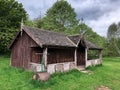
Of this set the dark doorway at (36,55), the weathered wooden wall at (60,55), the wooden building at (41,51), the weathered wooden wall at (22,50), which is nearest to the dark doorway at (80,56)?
the wooden building at (41,51)

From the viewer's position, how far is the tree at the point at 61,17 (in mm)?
44128

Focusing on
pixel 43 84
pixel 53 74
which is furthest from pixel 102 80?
pixel 43 84

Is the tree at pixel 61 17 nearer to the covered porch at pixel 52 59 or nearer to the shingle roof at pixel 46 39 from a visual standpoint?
the shingle roof at pixel 46 39

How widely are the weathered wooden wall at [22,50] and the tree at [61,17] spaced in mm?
24727

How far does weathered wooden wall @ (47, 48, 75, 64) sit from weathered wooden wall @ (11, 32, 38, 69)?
6.73 ft

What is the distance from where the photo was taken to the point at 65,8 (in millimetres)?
45969

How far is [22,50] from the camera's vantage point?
18.1 metres

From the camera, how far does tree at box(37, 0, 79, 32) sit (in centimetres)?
4413

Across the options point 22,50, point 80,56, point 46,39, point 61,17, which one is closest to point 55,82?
point 46,39

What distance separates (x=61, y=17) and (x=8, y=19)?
16.7m

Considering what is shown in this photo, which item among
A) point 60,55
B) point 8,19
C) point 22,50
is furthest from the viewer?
point 8,19

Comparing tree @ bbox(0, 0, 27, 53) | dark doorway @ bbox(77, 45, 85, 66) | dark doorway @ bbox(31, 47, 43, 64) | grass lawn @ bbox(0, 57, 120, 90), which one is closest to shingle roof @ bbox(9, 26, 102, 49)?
dark doorway @ bbox(31, 47, 43, 64)

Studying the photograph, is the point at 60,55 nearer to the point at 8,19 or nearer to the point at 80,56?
the point at 80,56

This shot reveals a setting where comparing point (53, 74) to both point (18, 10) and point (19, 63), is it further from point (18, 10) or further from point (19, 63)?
point (18, 10)
